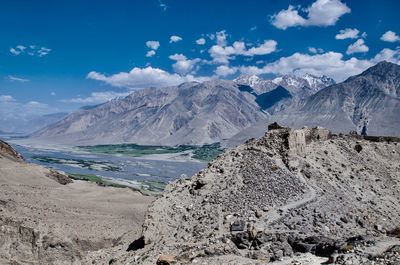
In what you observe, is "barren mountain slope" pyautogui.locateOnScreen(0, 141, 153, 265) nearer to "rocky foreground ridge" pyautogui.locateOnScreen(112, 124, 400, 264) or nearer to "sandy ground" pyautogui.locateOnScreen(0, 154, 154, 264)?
"sandy ground" pyautogui.locateOnScreen(0, 154, 154, 264)

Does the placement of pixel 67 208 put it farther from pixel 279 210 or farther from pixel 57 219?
pixel 279 210

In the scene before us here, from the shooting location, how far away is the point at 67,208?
114 feet

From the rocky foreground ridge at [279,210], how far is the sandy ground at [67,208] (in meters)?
4.97

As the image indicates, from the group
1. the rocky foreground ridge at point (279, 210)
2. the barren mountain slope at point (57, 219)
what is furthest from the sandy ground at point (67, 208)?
the rocky foreground ridge at point (279, 210)

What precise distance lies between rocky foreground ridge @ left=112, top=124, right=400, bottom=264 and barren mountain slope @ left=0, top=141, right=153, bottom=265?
493 cm

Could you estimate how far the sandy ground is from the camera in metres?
30.5

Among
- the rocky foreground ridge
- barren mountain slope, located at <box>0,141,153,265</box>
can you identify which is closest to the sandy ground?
barren mountain slope, located at <box>0,141,153,265</box>

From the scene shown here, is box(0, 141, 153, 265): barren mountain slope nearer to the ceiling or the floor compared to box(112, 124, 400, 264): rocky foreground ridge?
nearer to the floor

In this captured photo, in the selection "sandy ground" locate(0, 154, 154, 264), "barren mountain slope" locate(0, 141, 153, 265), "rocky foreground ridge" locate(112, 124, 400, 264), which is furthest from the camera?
"sandy ground" locate(0, 154, 154, 264)

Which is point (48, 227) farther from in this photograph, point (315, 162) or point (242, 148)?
point (315, 162)

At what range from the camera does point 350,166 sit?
92.5 feet

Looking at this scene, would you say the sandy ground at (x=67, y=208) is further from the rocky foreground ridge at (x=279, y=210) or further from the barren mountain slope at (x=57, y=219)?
the rocky foreground ridge at (x=279, y=210)

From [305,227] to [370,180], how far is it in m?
8.98

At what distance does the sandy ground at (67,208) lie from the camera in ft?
100
